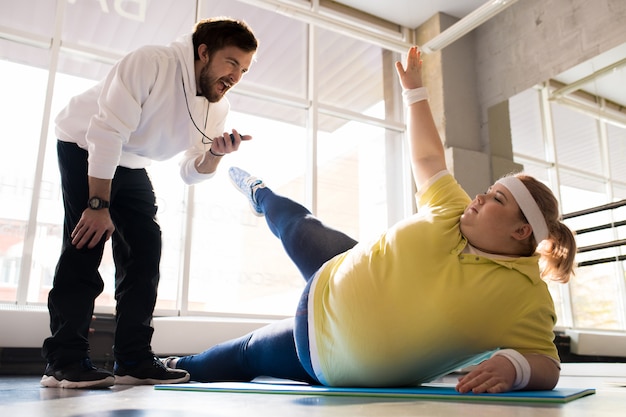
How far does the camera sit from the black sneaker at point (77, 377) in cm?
155

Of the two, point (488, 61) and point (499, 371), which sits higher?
point (488, 61)

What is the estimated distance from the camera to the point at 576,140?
13.2ft

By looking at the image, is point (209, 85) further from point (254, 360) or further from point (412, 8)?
point (412, 8)

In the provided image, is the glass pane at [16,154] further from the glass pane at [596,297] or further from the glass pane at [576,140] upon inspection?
the glass pane at [576,140]

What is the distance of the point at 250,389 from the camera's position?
1350 millimetres

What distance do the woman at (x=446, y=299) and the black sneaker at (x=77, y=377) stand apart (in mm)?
559

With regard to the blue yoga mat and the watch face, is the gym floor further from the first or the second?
the watch face

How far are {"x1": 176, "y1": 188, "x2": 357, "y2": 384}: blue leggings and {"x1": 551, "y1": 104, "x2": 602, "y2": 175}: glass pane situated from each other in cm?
267

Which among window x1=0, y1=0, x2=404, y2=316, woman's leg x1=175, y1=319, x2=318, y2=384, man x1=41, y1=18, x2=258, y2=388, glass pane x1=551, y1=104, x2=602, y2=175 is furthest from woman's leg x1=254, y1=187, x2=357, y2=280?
glass pane x1=551, y1=104, x2=602, y2=175

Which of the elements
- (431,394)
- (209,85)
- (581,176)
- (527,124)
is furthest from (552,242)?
(527,124)

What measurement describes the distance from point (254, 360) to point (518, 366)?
0.84 m

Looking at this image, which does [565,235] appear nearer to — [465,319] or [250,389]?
[465,319]

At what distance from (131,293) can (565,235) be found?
4.78 ft

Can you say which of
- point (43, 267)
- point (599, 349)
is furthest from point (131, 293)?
point (599, 349)
